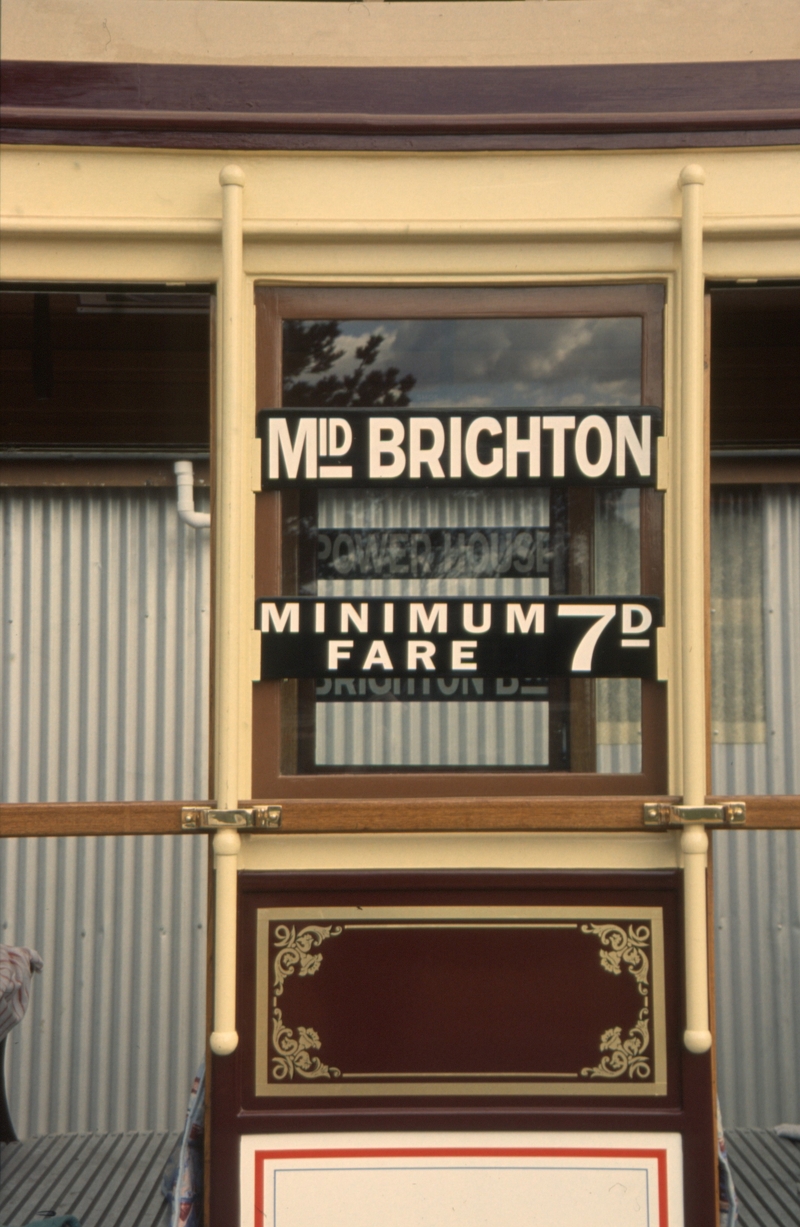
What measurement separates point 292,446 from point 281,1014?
3.84 feet

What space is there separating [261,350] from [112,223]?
1.29ft

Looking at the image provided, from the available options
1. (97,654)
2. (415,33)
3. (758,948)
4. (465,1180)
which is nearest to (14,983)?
(97,654)

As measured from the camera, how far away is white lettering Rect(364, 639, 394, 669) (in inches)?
79.4

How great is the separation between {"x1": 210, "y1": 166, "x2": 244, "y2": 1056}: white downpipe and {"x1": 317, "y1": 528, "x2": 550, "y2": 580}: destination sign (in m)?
0.21

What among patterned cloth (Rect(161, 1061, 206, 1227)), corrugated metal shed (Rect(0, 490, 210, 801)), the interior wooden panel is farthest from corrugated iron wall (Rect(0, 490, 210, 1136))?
patterned cloth (Rect(161, 1061, 206, 1227))

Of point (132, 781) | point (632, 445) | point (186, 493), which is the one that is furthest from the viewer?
point (132, 781)

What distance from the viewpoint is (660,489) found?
2033 millimetres

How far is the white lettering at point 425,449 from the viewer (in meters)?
2.04

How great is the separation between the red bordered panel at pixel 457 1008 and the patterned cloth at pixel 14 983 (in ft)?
4.81

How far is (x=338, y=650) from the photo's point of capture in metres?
2.01

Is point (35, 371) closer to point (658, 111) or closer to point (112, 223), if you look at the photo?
point (112, 223)

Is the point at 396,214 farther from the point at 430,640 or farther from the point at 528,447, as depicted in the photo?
the point at 430,640

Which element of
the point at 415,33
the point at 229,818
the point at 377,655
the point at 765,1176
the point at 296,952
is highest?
the point at 415,33

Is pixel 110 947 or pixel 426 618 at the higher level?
pixel 426 618
